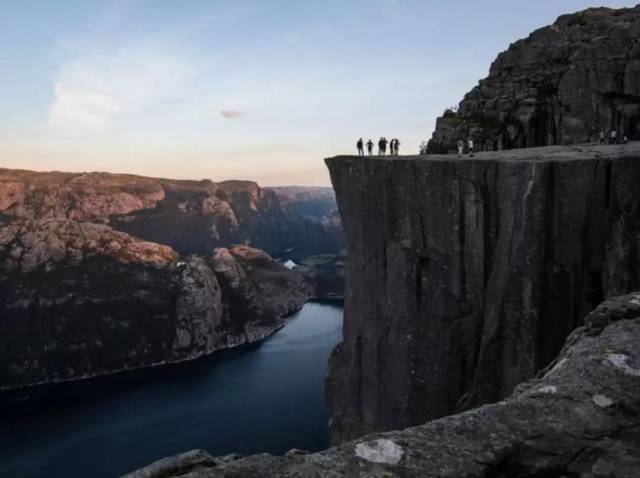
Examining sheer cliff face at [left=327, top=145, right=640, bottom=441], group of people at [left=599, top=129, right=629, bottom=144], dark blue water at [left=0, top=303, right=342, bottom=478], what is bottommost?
dark blue water at [left=0, top=303, right=342, bottom=478]

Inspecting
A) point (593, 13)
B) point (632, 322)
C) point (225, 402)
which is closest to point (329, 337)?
point (225, 402)

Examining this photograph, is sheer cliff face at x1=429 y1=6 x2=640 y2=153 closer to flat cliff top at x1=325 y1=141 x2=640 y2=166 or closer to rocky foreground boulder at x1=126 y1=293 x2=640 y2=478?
→ flat cliff top at x1=325 y1=141 x2=640 y2=166

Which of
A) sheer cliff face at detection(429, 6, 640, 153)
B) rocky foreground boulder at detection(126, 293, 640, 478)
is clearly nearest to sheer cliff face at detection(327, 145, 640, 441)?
sheer cliff face at detection(429, 6, 640, 153)

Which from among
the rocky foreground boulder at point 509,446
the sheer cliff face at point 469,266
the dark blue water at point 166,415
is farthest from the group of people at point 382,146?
the dark blue water at point 166,415

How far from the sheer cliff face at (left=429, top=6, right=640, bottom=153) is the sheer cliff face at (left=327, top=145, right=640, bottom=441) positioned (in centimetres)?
951

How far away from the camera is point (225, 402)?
13100 cm

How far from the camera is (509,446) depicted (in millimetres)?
9938

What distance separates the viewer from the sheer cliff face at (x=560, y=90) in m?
44.2

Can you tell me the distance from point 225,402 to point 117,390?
143ft

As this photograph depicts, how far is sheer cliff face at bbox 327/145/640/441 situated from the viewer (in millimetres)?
32000

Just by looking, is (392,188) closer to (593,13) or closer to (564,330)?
(564,330)

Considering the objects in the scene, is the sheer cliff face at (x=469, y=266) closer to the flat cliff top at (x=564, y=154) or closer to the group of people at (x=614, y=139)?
the flat cliff top at (x=564, y=154)

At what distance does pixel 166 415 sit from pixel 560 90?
4269 inches

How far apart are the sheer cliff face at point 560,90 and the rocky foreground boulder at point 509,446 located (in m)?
38.2
